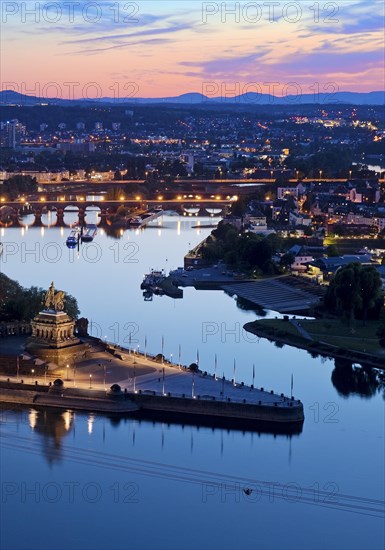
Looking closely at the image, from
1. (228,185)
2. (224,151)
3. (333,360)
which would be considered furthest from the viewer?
(224,151)

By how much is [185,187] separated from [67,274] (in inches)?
880

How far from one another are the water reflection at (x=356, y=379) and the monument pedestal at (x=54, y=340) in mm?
3045

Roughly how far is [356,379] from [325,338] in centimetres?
211

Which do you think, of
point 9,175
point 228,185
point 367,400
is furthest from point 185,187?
point 367,400

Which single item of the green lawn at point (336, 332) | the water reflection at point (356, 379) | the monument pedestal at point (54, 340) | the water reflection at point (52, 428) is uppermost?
the monument pedestal at point (54, 340)

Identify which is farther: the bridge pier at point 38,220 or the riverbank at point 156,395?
the bridge pier at point 38,220

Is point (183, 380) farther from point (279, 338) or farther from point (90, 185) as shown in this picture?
point (90, 185)

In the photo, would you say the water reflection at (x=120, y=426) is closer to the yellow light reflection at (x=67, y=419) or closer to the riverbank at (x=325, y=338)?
the yellow light reflection at (x=67, y=419)

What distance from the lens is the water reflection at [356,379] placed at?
15.6m

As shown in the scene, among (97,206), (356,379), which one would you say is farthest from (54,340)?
(97,206)

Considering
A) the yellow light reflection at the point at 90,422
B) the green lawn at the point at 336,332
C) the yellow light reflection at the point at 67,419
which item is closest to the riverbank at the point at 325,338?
the green lawn at the point at 336,332

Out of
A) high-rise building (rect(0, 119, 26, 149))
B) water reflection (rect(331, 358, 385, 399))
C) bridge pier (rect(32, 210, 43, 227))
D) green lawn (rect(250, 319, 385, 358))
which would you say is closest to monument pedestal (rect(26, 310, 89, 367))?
water reflection (rect(331, 358, 385, 399))

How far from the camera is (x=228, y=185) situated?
46281mm

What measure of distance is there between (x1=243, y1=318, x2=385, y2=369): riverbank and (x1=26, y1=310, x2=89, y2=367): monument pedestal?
378 cm
